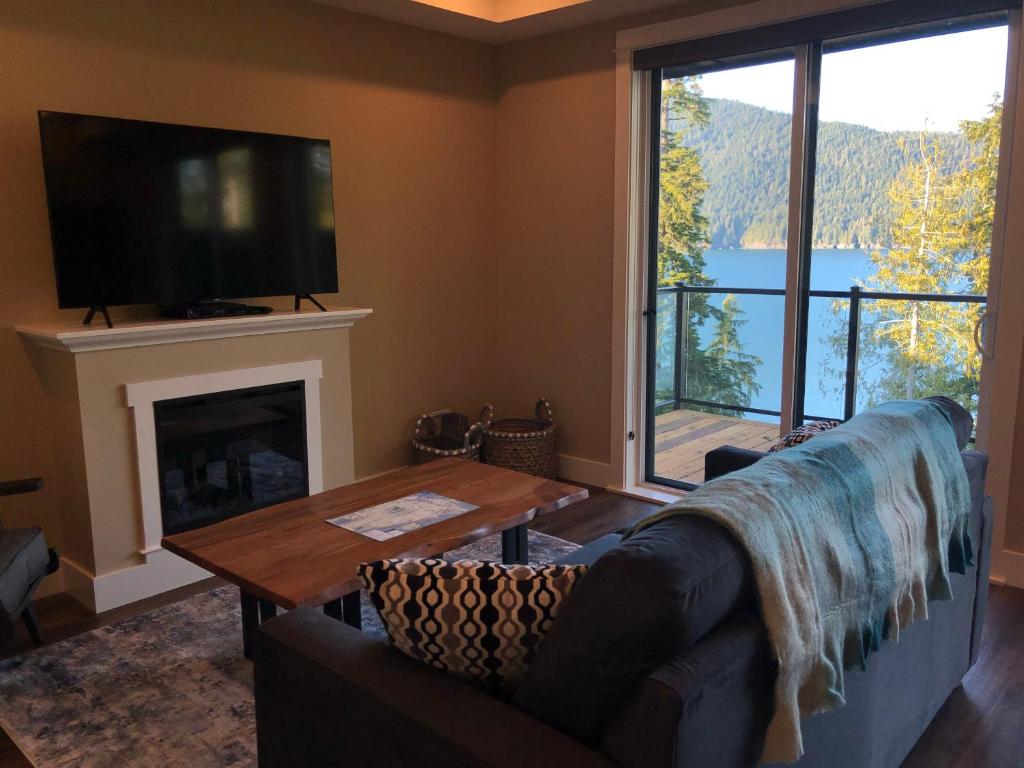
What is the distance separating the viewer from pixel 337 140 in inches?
161

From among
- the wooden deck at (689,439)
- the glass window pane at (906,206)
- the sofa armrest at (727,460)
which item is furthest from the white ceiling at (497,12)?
the sofa armrest at (727,460)

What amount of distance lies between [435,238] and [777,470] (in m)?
3.30

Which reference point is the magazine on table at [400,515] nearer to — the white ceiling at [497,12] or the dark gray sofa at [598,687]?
the dark gray sofa at [598,687]

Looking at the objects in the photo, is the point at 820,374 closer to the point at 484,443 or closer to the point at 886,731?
the point at 484,443

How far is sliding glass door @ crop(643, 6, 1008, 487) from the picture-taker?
335cm

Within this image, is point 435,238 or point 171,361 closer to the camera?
point 171,361

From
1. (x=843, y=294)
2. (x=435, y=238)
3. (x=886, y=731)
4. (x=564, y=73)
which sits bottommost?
(x=886, y=731)

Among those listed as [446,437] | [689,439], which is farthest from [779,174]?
[446,437]

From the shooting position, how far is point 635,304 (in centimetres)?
436

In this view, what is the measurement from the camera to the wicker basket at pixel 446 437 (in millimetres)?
4395

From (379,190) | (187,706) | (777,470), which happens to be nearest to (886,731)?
(777,470)

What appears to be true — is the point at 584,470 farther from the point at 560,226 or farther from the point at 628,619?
the point at 628,619

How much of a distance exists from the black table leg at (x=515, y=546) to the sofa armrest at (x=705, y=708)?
1.57m

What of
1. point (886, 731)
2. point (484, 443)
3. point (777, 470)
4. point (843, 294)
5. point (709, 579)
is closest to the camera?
point (709, 579)
